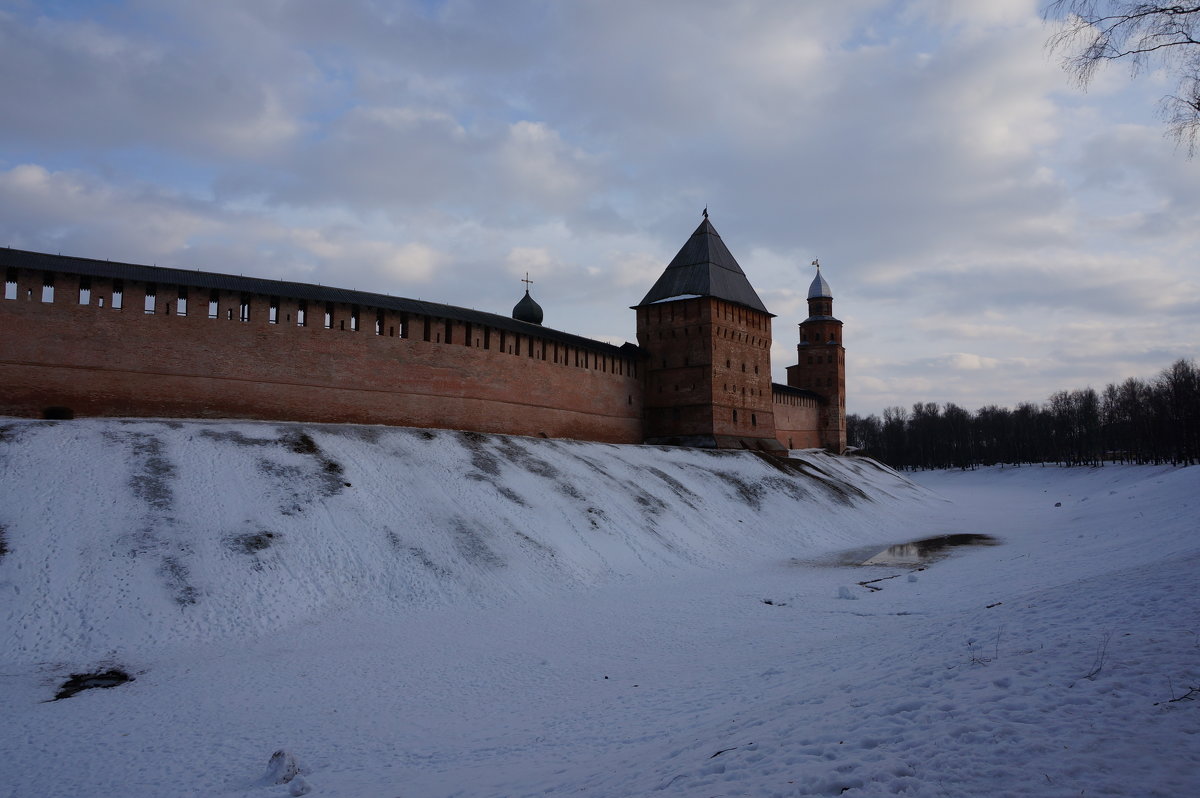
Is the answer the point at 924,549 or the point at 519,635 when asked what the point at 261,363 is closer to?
the point at 519,635

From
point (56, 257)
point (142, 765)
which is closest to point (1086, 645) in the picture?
point (142, 765)

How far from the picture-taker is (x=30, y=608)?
1175 cm

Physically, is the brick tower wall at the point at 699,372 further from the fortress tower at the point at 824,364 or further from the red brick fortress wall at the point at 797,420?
the fortress tower at the point at 824,364

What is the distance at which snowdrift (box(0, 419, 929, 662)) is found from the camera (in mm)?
12547

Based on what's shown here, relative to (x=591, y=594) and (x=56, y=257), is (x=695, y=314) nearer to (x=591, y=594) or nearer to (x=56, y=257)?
(x=591, y=594)

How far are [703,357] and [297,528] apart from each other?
24229mm

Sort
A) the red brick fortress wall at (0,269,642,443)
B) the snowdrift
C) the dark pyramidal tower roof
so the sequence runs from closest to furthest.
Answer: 1. the snowdrift
2. the red brick fortress wall at (0,269,642,443)
3. the dark pyramidal tower roof

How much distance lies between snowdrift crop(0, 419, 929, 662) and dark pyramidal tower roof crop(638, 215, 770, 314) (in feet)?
46.4

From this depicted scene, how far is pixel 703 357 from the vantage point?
36.7m

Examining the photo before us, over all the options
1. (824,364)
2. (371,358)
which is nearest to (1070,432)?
(824,364)

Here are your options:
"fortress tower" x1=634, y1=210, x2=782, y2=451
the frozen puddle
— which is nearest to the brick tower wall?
"fortress tower" x1=634, y1=210, x2=782, y2=451

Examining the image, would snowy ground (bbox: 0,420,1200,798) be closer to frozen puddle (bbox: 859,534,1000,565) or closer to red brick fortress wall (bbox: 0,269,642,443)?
frozen puddle (bbox: 859,534,1000,565)

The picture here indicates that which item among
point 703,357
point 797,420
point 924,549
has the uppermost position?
point 703,357

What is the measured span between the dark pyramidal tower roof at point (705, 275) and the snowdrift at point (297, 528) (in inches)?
557
